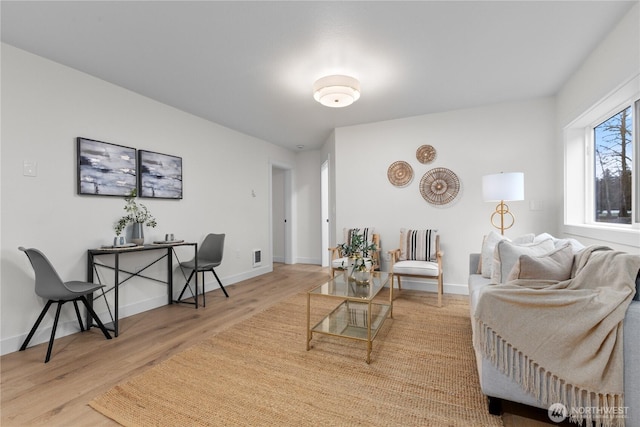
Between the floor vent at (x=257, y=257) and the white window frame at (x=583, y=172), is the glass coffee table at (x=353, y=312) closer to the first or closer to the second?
the white window frame at (x=583, y=172)

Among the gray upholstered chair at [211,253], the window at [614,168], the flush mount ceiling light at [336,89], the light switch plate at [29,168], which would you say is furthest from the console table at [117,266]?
the window at [614,168]

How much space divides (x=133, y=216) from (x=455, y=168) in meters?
4.03

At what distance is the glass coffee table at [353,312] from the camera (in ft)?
7.02

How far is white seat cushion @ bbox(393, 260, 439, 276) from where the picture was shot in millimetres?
3246

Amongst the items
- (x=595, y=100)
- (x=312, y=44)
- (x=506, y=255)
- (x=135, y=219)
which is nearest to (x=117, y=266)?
(x=135, y=219)

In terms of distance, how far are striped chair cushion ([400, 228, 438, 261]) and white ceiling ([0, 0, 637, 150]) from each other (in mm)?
1702

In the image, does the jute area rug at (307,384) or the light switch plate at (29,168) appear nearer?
the jute area rug at (307,384)

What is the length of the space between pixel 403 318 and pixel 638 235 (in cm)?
189

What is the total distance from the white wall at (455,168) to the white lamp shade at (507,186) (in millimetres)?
733

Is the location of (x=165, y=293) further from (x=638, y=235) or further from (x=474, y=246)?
(x=638, y=235)

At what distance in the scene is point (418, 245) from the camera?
3.74 meters

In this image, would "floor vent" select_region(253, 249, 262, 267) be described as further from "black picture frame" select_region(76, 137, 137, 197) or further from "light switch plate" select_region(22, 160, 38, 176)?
"light switch plate" select_region(22, 160, 38, 176)

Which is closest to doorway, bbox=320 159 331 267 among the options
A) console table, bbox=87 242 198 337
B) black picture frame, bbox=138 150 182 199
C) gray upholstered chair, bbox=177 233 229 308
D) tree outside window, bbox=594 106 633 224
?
gray upholstered chair, bbox=177 233 229 308

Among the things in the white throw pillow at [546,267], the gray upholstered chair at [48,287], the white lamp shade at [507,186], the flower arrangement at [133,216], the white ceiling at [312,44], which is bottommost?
the gray upholstered chair at [48,287]
